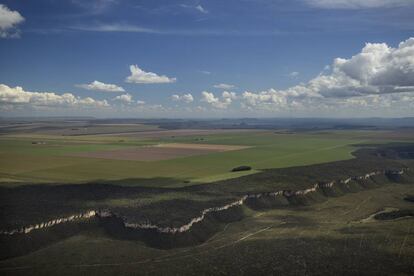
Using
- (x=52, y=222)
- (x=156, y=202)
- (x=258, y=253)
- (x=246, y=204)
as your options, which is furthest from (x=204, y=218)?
(x=52, y=222)

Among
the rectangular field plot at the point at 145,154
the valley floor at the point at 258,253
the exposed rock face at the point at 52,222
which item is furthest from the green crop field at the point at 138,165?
the valley floor at the point at 258,253

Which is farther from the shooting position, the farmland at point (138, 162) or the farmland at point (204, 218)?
the farmland at point (138, 162)

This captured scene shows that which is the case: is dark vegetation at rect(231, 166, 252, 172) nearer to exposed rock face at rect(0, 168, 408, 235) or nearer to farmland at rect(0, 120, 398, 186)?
farmland at rect(0, 120, 398, 186)

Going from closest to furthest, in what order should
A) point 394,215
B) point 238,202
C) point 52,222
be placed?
point 52,222 < point 394,215 < point 238,202

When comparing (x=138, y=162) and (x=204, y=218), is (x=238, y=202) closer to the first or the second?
(x=204, y=218)

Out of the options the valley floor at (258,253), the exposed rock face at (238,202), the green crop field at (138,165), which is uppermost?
the green crop field at (138,165)

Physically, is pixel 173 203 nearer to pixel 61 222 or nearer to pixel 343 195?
pixel 61 222

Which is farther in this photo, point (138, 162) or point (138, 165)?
point (138, 162)

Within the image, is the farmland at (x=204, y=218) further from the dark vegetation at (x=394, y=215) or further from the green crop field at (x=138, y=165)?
the green crop field at (x=138, y=165)

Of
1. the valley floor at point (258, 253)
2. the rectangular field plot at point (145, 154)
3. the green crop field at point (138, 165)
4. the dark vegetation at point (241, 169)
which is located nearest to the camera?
the valley floor at point (258, 253)
